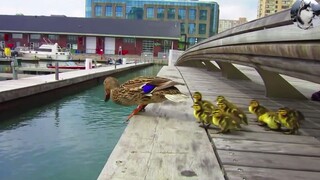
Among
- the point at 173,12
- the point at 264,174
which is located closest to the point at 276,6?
the point at 264,174

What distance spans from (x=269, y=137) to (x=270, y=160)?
0.80 metres

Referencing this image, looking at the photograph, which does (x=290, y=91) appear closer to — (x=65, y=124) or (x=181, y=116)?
(x=181, y=116)

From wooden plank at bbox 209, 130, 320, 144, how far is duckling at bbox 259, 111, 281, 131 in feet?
0.76

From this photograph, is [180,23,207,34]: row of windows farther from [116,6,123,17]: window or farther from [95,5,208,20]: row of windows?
[116,6,123,17]: window

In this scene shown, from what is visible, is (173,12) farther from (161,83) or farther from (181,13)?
(161,83)

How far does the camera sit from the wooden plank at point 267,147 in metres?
3.09

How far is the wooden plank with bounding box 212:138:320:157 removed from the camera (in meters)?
3.09

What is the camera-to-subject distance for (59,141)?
753 cm

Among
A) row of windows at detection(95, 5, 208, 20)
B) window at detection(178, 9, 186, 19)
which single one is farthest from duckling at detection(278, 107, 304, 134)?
window at detection(178, 9, 186, 19)

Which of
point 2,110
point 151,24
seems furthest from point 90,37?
point 2,110

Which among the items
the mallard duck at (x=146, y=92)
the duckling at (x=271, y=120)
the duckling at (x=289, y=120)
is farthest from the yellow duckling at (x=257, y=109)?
the mallard duck at (x=146, y=92)

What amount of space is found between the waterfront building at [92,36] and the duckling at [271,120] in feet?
202

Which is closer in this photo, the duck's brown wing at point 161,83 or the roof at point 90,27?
the duck's brown wing at point 161,83

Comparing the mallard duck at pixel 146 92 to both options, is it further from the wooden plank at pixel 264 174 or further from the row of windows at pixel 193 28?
the row of windows at pixel 193 28
